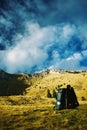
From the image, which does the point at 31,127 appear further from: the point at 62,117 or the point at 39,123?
the point at 62,117

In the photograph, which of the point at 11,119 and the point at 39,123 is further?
the point at 11,119

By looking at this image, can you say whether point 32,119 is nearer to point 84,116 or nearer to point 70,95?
point 84,116

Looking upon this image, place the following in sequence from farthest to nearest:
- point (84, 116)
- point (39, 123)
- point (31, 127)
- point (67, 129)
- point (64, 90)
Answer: point (64, 90), point (84, 116), point (39, 123), point (31, 127), point (67, 129)

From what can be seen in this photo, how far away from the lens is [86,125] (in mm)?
22750

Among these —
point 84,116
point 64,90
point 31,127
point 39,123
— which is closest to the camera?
point 31,127

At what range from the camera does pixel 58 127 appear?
22.8 meters

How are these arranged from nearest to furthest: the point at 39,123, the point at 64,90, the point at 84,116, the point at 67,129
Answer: the point at 67,129, the point at 39,123, the point at 84,116, the point at 64,90

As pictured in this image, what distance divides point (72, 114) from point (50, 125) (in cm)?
558

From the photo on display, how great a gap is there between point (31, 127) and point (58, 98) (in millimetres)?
11940

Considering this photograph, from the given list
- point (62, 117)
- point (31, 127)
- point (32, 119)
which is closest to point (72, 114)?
point (62, 117)

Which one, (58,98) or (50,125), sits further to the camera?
(58,98)

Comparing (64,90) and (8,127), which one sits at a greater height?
(64,90)

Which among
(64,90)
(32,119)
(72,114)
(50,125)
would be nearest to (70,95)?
(64,90)

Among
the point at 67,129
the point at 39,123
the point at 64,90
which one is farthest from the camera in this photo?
the point at 64,90
